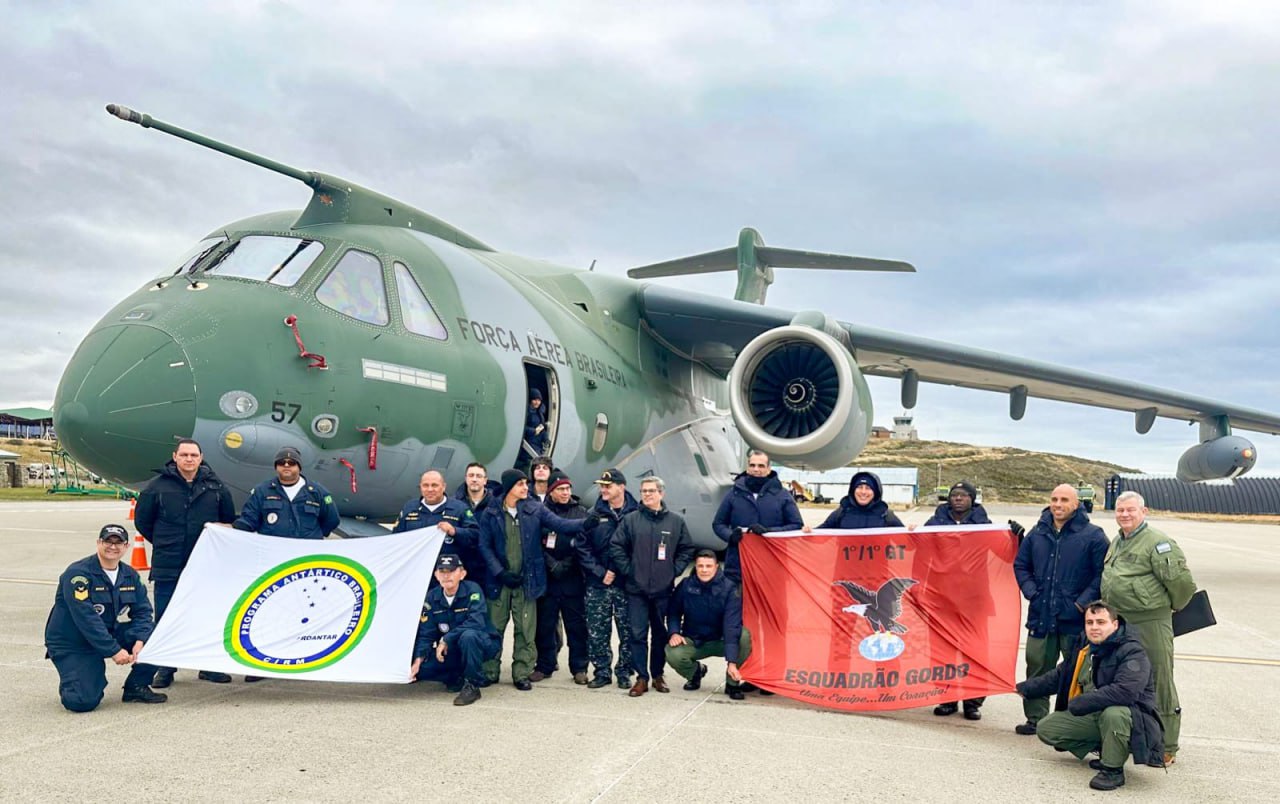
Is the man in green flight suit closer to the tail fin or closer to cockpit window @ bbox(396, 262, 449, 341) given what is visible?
cockpit window @ bbox(396, 262, 449, 341)

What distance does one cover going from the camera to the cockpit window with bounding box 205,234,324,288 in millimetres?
7375

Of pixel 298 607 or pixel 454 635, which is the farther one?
pixel 298 607

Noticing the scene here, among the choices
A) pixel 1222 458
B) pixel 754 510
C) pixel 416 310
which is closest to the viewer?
pixel 754 510

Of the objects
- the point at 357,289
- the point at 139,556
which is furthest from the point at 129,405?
the point at 139,556

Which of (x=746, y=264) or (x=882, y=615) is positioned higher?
(x=746, y=264)

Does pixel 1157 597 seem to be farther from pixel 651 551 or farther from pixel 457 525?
pixel 457 525

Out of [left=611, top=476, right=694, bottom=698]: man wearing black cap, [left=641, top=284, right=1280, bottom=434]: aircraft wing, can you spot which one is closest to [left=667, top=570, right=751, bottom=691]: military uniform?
[left=611, top=476, right=694, bottom=698]: man wearing black cap

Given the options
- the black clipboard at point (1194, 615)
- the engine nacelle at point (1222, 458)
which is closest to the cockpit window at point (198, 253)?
the black clipboard at point (1194, 615)

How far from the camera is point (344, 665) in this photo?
224 inches

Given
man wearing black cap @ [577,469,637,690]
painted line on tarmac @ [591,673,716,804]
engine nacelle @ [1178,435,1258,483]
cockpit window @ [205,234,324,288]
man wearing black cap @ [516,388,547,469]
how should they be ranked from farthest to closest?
engine nacelle @ [1178,435,1258,483]
man wearing black cap @ [516,388,547,469]
cockpit window @ [205,234,324,288]
man wearing black cap @ [577,469,637,690]
painted line on tarmac @ [591,673,716,804]

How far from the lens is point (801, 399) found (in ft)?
34.8

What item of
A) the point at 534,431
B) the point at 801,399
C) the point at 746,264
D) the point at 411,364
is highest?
the point at 746,264

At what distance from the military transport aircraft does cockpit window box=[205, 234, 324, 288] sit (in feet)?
0.07

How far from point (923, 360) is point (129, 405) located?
35.5 ft
